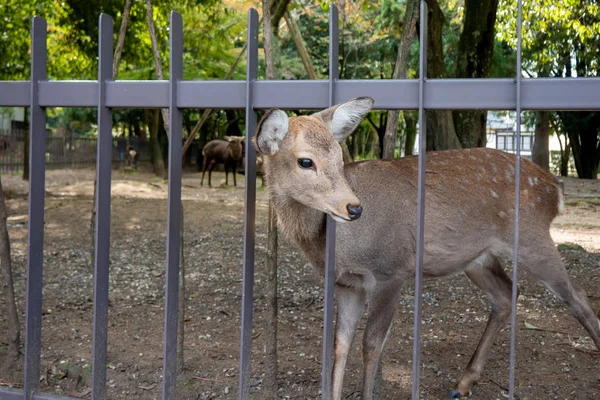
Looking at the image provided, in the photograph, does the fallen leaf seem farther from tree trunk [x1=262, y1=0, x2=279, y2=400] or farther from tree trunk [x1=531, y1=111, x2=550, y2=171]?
tree trunk [x1=531, y1=111, x2=550, y2=171]

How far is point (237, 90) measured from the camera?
A: 104 inches

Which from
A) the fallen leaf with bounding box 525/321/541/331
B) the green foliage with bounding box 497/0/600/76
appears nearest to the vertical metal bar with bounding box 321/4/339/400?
the fallen leaf with bounding box 525/321/541/331

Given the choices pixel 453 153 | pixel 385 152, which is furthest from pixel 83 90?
pixel 453 153

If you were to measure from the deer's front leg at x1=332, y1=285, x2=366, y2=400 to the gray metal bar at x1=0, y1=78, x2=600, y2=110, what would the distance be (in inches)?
79.2

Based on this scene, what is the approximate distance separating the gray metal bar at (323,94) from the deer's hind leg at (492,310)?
255cm

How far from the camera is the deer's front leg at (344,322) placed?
4.19 m

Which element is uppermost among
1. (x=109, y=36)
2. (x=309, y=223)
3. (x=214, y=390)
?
(x=109, y=36)

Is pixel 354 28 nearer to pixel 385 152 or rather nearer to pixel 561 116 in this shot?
pixel 561 116

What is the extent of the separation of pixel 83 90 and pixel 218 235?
26.0 feet

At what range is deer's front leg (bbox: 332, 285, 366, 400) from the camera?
4.19m

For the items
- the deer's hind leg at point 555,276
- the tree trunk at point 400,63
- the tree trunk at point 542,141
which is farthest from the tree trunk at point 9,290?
the tree trunk at point 542,141

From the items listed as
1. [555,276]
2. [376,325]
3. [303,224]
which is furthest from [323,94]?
[555,276]

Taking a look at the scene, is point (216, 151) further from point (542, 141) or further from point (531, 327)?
point (531, 327)

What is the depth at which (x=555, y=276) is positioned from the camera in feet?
15.1
